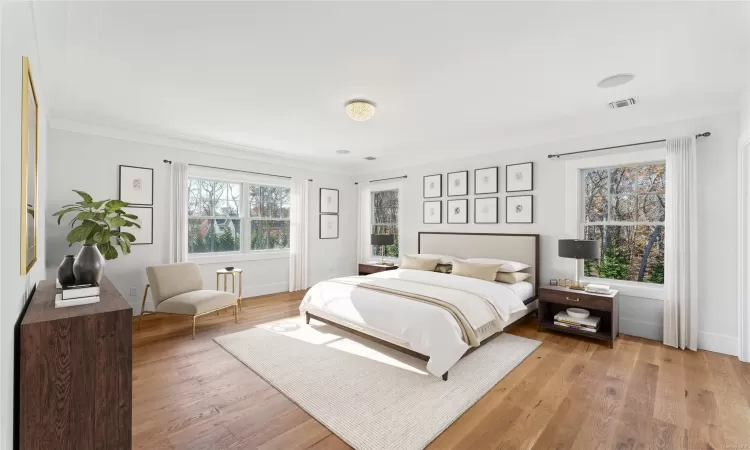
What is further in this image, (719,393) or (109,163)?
(109,163)

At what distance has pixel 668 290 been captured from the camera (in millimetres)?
3535

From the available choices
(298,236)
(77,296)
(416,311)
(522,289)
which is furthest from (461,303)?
(298,236)

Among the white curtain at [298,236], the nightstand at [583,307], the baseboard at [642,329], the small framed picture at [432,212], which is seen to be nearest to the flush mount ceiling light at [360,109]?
the small framed picture at [432,212]

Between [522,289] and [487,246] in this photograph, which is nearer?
[522,289]

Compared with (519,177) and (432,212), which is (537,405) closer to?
(519,177)

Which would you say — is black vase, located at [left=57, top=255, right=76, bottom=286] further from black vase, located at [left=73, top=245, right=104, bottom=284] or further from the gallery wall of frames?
the gallery wall of frames

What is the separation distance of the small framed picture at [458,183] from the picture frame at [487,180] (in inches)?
5.9

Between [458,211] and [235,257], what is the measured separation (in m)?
3.75

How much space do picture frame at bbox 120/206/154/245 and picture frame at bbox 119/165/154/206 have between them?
0.08 meters

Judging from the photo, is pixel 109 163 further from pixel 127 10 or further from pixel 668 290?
pixel 668 290

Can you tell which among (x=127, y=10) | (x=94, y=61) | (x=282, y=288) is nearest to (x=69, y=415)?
(x=127, y=10)

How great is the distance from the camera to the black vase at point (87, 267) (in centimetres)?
189

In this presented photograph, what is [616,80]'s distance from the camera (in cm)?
291

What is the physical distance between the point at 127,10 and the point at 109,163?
3.07m
